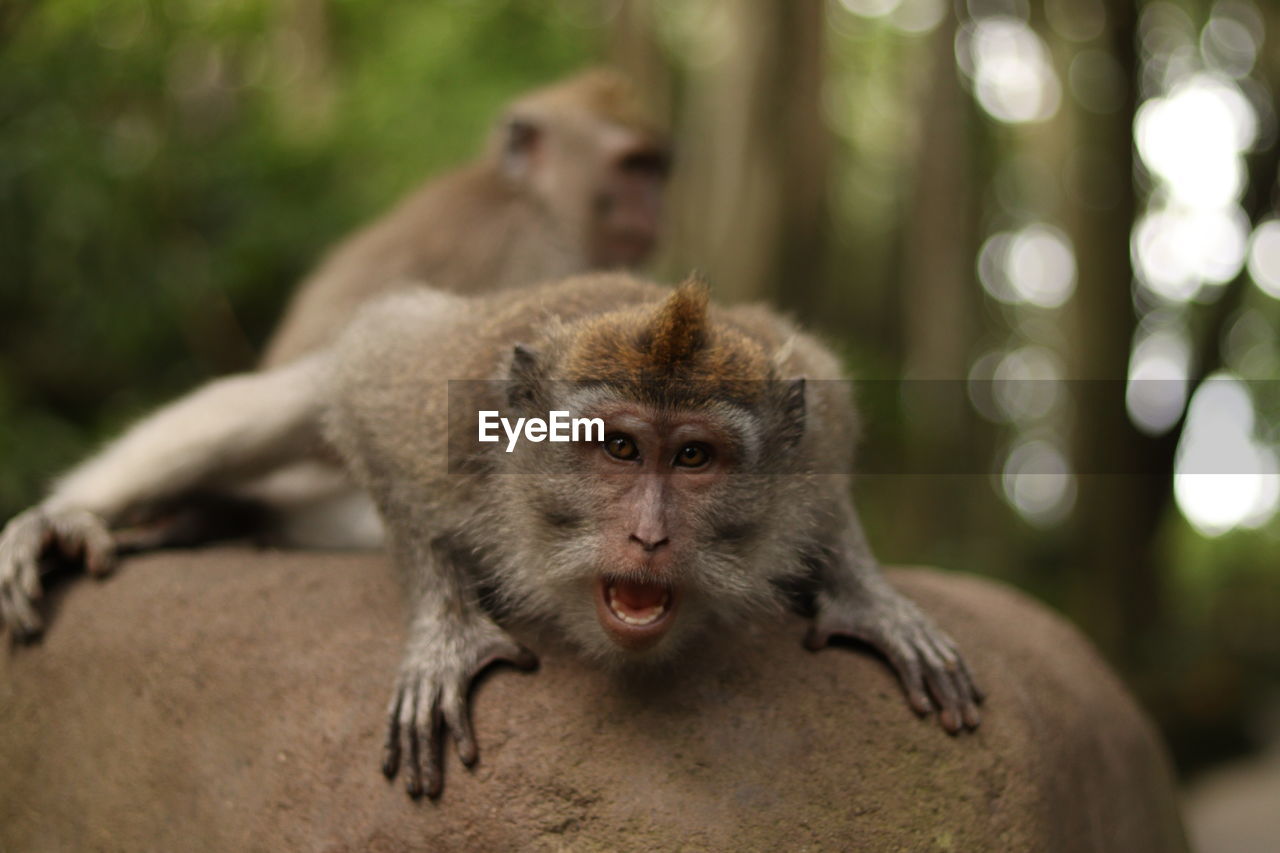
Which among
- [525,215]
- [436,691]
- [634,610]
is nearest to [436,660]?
[436,691]

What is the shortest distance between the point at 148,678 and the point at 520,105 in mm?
4424

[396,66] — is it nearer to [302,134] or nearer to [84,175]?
[302,134]

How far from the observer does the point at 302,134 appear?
10.6m

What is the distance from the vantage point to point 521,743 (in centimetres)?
347

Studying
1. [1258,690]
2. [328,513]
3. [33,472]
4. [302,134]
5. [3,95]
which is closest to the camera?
[328,513]

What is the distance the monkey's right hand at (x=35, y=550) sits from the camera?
4.52 metres

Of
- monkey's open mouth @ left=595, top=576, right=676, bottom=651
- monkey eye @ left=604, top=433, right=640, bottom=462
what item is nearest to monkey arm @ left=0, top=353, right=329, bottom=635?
monkey eye @ left=604, top=433, right=640, bottom=462

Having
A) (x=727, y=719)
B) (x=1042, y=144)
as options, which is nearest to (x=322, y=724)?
(x=727, y=719)

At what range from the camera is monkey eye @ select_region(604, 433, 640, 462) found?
331cm

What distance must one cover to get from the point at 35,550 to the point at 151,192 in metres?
4.79

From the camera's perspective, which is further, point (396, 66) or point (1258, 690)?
point (396, 66)

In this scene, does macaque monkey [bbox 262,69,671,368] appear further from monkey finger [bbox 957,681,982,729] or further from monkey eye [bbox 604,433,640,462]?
monkey finger [bbox 957,681,982,729]

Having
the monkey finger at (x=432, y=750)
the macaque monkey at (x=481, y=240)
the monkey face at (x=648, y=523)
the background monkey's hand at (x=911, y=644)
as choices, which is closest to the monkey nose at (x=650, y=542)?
the monkey face at (x=648, y=523)

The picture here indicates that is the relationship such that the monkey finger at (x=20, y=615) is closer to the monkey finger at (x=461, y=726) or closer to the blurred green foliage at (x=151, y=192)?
the monkey finger at (x=461, y=726)
